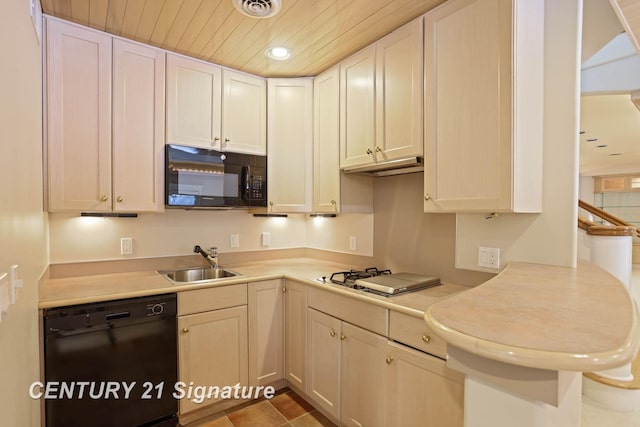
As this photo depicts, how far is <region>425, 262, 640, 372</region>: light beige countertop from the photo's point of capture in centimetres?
56

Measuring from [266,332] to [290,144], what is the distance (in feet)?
4.82

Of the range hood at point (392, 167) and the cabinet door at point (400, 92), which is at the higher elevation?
the cabinet door at point (400, 92)

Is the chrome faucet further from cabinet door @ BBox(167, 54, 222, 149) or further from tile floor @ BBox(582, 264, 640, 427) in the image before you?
tile floor @ BBox(582, 264, 640, 427)

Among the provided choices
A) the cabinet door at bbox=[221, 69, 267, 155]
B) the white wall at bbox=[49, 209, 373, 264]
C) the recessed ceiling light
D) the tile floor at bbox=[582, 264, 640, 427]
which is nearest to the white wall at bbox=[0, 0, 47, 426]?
the white wall at bbox=[49, 209, 373, 264]

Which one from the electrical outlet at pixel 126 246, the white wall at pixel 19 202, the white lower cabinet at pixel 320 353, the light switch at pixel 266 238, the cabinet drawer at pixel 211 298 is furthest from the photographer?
the light switch at pixel 266 238

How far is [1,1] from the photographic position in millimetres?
→ 887

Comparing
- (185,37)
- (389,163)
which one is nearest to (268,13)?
(185,37)

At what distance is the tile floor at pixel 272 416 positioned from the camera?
6.86 feet

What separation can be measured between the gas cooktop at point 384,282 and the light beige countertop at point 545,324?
0.72 m

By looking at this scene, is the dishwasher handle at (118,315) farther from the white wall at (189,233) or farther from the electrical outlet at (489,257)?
the electrical outlet at (489,257)

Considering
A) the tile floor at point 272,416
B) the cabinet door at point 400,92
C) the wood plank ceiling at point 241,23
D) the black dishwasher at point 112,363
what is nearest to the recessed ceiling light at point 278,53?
the wood plank ceiling at point 241,23

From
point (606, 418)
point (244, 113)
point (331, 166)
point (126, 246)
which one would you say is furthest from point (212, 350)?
point (606, 418)

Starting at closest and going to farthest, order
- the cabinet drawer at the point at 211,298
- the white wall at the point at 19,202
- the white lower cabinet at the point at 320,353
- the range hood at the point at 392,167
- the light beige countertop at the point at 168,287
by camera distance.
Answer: the white wall at the point at 19,202 → the white lower cabinet at the point at 320,353 → the light beige countertop at the point at 168,287 → the range hood at the point at 392,167 → the cabinet drawer at the point at 211,298

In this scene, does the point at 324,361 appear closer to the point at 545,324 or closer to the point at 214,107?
the point at 545,324
